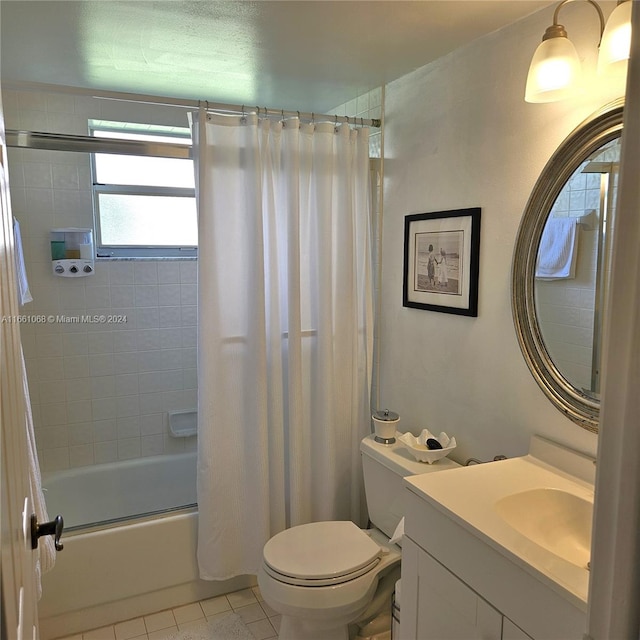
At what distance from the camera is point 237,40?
200cm

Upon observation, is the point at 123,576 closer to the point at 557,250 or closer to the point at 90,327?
the point at 90,327

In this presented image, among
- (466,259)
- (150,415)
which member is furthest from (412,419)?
(150,415)

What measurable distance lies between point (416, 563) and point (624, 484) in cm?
114

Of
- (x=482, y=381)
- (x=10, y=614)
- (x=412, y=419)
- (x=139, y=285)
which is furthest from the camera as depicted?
(x=139, y=285)

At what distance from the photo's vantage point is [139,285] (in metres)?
3.21

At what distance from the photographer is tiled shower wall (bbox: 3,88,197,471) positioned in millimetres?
2939

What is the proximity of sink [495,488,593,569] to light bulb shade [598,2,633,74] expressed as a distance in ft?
3.76

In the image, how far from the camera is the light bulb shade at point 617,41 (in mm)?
1315

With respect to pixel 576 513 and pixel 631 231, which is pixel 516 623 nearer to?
pixel 576 513

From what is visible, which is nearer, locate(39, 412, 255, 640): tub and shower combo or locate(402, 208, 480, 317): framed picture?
locate(402, 208, 480, 317): framed picture

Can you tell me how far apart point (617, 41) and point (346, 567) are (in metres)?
1.81

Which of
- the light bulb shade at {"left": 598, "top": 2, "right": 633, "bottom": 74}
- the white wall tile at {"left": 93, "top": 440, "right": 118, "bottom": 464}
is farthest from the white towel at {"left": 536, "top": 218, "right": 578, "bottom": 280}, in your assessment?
the white wall tile at {"left": 93, "top": 440, "right": 118, "bottom": 464}

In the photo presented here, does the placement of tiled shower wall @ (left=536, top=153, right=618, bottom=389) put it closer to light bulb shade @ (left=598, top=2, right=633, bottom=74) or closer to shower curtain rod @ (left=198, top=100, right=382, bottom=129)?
light bulb shade @ (left=598, top=2, right=633, bottom=74)

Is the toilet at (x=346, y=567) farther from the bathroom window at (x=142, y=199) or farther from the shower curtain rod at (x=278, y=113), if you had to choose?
the bathroom window at (x=142, y=199)
